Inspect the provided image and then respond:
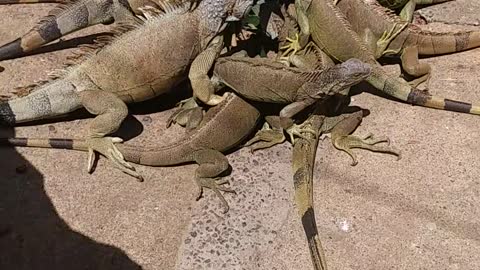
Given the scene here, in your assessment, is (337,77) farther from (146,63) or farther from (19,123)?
(19,123)

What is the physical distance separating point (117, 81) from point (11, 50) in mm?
1025

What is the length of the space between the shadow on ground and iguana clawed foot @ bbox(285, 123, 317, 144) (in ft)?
4.52

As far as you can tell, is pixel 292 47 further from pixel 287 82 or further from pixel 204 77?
pixel 204 77

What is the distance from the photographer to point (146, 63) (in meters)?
5.00

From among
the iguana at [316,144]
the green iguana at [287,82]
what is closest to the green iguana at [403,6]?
the iguana at [316,144]

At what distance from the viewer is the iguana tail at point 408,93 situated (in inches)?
203

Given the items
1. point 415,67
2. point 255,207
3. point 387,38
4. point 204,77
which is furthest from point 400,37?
point 255,207

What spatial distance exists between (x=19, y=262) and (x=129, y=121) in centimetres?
135

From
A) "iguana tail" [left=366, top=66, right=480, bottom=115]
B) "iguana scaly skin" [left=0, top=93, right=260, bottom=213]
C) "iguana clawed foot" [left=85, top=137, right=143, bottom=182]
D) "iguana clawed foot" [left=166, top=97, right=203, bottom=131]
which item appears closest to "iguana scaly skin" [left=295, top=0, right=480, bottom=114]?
"iguana tail" [left=366, top=66, right=480, bottom=115]

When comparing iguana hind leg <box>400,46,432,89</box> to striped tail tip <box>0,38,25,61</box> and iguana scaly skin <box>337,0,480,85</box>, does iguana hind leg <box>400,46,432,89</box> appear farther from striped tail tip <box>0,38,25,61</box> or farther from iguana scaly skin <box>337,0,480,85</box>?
striped tail tip <box>0,38,25,61</box>

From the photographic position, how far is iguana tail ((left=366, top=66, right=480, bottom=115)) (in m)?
5.16

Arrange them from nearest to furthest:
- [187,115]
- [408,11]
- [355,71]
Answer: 1. [355,71]
2. [187,115]
3. [408,11]

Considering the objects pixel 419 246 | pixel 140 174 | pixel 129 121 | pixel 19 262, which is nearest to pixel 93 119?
pixel 129 121

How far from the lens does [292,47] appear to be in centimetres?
546
